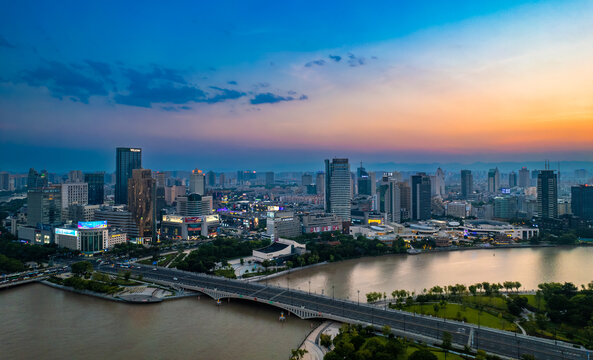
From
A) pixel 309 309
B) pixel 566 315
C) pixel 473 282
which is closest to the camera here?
pixel 566 315

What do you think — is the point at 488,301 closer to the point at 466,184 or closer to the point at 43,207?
the point at 43,207

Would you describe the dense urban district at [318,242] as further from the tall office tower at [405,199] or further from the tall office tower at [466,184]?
the tall office tower at [466,184]

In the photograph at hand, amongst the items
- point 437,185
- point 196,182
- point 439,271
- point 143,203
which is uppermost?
point 196,182

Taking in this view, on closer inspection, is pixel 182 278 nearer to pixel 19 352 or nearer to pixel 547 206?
pixel 19 352

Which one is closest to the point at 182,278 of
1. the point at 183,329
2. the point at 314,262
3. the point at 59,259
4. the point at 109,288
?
the point at 109,288

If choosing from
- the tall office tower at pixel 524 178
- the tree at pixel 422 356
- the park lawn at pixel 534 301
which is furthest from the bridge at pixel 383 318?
the tall office tower at pixel 524 178

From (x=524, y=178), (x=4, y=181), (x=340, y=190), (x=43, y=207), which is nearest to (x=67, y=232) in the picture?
(x=43, y=207)
